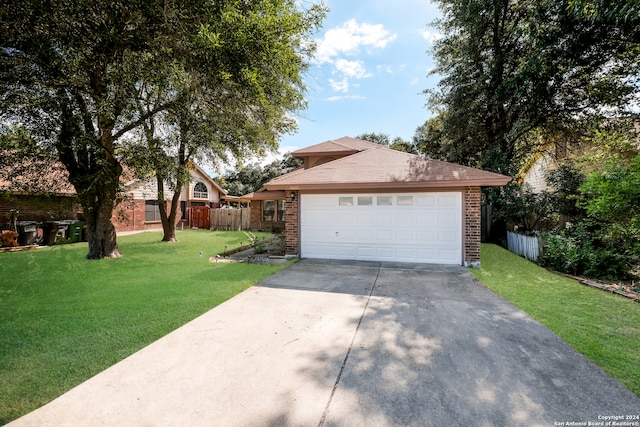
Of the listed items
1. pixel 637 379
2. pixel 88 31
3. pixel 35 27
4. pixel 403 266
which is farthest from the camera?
pixel 403 266

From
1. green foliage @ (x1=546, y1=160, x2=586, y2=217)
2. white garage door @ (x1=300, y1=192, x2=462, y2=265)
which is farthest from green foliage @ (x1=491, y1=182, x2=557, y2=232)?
white garage door @ (x1=300, y1=192, x2=462, y2=265)

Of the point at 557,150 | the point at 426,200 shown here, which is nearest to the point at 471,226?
the point at 426,200

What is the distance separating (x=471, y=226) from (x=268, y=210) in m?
13.5

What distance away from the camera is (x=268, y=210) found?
18.5m

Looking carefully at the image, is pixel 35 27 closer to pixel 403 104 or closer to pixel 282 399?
pixel 282 399

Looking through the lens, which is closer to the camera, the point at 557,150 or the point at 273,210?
the point at 557,150

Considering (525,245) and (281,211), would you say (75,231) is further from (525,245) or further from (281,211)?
(525,245)

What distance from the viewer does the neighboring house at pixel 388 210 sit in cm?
768

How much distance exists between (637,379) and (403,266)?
512 centimetres

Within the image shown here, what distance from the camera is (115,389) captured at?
253 centimetres

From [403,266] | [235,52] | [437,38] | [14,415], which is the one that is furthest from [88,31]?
[437,38]

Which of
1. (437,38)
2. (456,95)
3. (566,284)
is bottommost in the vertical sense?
(566,284)

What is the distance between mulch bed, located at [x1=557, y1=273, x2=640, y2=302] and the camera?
17.6 ft

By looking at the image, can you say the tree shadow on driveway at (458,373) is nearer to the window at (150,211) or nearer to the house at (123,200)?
the house at (123,200)
